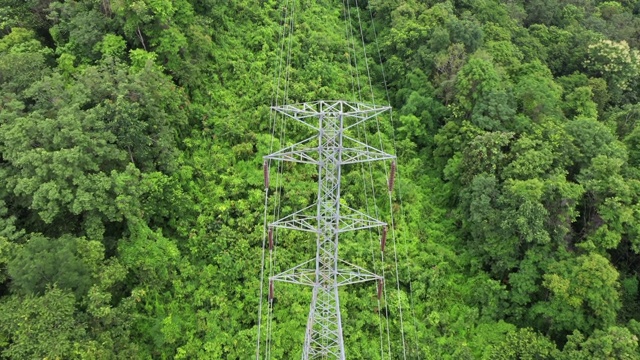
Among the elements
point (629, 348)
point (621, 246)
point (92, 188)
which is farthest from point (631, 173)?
point (92, 188)

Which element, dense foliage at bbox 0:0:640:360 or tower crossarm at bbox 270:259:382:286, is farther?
dense foliage at bbox 0:0:640:360

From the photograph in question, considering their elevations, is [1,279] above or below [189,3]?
below

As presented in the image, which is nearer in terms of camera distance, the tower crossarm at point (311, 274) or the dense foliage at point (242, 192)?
the tower crossarm at point (311, 274)

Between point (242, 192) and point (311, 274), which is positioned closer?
point (311, 274)

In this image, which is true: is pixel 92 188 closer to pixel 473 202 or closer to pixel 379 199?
pixel 379 199

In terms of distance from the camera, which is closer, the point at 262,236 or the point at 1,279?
the point at 1,279

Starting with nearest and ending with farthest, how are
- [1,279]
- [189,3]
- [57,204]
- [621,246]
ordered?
[1,279], [57,204], [621,246], [189,3]

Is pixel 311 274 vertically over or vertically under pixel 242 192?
over

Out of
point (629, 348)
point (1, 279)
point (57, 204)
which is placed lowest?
point (629, 348)
